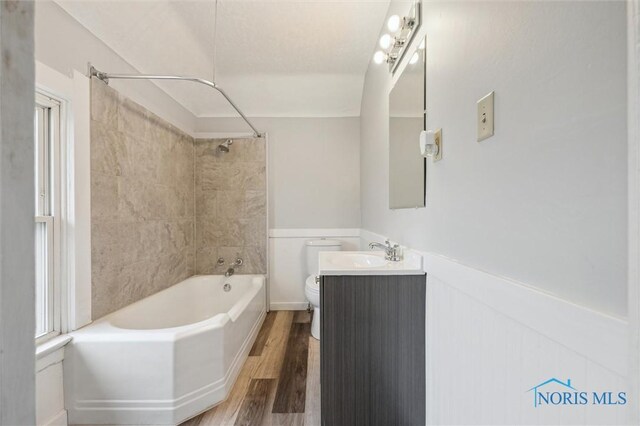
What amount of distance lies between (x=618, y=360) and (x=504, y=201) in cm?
36

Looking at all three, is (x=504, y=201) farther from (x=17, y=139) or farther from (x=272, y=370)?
(x=272, y=370)

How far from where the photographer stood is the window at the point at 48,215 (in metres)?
1.38

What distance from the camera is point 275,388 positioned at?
165cm

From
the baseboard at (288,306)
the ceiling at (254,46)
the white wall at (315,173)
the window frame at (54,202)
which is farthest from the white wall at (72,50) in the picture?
the baseboard at (288,306)

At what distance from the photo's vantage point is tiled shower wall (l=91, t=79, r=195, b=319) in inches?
64.3

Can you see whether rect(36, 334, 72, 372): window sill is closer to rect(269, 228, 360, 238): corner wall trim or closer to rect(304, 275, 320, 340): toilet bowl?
rect(304, 275, 320, 340): toilet bowl

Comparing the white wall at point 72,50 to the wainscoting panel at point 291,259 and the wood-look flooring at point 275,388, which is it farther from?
the wood-look flooring at point 275,388

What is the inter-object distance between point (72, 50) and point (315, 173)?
2110mm

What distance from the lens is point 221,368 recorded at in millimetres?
1556

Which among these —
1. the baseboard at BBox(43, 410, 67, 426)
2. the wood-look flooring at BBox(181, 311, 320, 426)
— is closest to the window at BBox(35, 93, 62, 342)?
the baseboard at BBox(43, 410, 67, 426)

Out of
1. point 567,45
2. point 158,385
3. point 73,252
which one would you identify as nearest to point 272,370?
point 158,385

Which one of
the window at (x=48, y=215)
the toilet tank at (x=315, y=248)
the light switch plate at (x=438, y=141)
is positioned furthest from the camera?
the toilet tank at (x=315, y=248)

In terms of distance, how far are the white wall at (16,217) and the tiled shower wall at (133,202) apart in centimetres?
160

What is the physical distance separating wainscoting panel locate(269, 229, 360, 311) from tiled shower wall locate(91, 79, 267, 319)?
0.16 metres
